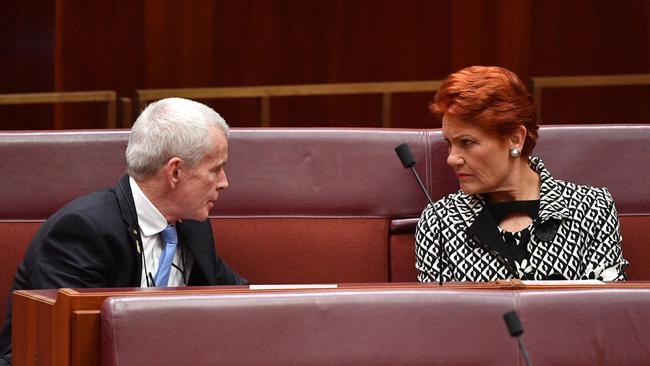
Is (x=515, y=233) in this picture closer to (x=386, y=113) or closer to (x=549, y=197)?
(x=549, y=197)

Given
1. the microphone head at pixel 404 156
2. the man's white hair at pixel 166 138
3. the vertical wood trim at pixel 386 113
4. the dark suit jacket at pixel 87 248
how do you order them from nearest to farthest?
the microphone head at pixel 404 156, the dark suit jacket at pixel 87 248, the man's white hair at pixel 166 138, the vertical wood trim at pixel 386 113

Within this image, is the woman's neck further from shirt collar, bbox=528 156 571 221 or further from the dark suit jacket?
the dark suit jacket

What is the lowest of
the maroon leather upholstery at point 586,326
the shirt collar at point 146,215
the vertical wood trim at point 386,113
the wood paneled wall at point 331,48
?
the maroon leather upholstery at point 586,326

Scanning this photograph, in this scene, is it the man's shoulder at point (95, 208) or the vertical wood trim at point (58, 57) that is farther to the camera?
the vertical wood trim at point (58, 57)

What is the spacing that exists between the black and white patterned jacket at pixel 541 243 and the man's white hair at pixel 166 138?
1.51 ft

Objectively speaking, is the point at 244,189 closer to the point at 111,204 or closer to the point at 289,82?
the point at 111,204

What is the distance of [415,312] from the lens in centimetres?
134

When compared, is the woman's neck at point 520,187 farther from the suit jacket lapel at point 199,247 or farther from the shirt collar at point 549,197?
the suit jacket lapel at point 199,247

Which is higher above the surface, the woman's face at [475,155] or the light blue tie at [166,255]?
the woman's face at [475,155]

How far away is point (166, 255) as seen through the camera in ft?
6.55

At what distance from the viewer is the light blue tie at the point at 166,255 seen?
1.99 m

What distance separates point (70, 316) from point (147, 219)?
2.21 ft

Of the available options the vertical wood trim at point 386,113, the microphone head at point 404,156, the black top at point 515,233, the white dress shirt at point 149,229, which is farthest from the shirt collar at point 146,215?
the vertical wood trim at point 386,113

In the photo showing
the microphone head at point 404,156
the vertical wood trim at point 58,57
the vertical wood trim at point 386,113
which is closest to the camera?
the microphone head at point 404,156
